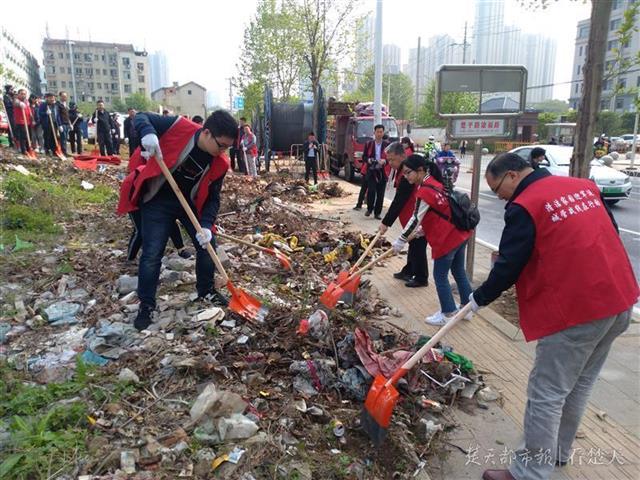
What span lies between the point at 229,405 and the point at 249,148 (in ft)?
42.1

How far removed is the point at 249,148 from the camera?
15.0 metres

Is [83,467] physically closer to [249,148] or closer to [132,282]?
[132,282]

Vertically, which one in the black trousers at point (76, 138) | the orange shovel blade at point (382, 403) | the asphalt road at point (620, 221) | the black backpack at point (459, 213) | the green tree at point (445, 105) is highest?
the green tree at point (445, 105)

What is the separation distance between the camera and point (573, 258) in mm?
2264

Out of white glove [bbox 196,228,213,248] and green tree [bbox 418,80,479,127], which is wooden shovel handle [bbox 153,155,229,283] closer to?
white glove [bbox 196,228,213,248]

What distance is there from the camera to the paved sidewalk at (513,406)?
2799mm

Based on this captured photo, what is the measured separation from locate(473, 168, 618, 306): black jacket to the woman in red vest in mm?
1834

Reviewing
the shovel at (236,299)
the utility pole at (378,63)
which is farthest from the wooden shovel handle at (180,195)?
the utility pole at (378,63)

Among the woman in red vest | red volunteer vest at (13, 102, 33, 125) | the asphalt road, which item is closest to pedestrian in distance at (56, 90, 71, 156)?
red volunteer vest at (13, 102, 33, 125)

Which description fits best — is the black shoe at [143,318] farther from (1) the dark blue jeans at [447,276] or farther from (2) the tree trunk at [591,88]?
(2) the tree trunk at [591,88]

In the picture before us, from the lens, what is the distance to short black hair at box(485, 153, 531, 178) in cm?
254

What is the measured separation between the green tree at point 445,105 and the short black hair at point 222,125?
60.0 feet

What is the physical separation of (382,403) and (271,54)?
2622 centimetres

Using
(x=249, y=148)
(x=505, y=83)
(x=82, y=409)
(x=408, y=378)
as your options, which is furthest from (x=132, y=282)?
(x=249, y=148)
